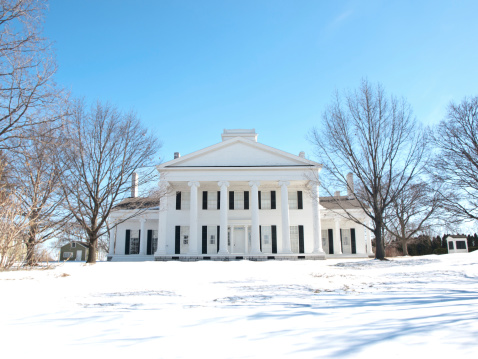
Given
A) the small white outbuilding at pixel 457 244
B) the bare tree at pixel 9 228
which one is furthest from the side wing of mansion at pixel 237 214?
the bare tree at pixel 9 228

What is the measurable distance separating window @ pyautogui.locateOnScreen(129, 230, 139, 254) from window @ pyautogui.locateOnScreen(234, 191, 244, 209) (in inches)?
395

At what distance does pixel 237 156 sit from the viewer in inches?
1144

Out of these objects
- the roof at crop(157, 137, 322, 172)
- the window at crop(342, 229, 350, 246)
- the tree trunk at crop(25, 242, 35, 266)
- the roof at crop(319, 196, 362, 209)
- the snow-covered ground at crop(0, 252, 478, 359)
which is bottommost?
the snow-covered ground at crop(0, 252, 478, 359)

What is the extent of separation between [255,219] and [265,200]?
12.0 feet

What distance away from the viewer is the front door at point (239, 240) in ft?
97.9

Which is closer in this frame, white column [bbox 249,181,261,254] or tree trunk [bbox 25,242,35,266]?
tree trunk [bbox 25,242,35,266]

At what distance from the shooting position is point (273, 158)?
29000mm

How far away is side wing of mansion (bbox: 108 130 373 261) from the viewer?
1091 inches

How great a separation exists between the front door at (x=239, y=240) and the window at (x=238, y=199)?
2010 millimetres

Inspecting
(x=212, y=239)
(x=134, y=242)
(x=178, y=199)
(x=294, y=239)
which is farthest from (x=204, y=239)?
(x=294, y=239)

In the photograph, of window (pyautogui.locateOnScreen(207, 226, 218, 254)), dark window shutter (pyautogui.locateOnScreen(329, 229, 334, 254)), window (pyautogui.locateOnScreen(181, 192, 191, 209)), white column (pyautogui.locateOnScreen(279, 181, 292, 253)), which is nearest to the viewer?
white column (pyautogui.locateOnScreen(279, 181, 292, 253))

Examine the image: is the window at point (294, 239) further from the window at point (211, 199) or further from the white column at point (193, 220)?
the white column at point (193, 220)

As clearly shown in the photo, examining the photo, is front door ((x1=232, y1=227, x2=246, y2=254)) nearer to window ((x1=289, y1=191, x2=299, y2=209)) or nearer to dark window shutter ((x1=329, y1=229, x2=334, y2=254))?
window ((x1=289, y1=191, x2=299, y2=209))

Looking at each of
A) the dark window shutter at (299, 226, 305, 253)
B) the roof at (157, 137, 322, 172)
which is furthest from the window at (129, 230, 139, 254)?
the dark window shutter at (299, 226, 305, 253)
